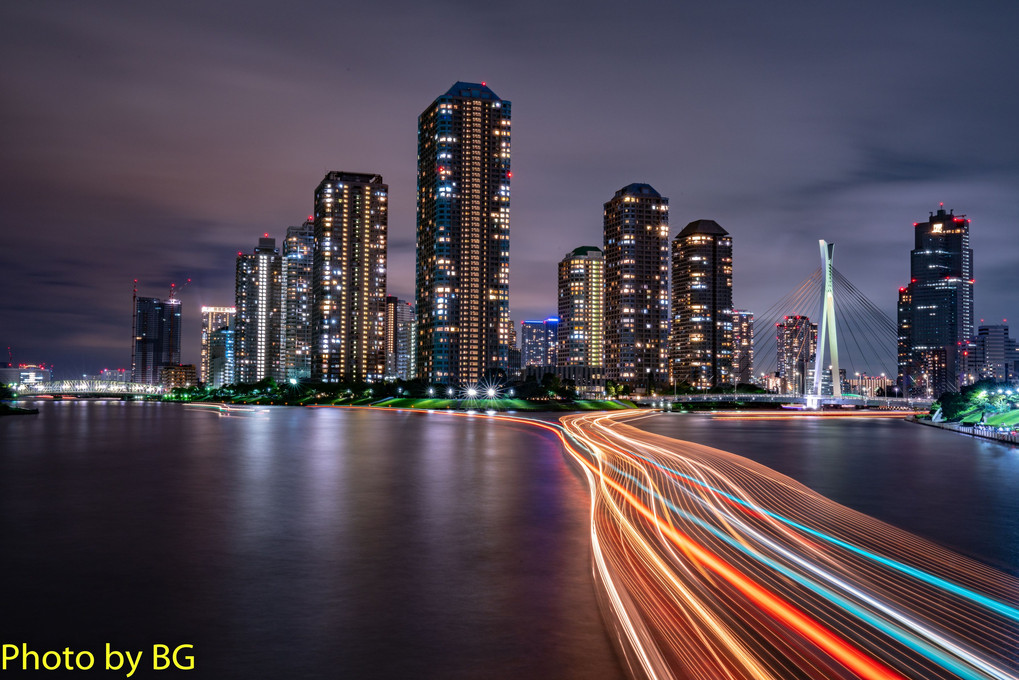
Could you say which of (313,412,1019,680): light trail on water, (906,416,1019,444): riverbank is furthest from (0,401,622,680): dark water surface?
(906,416,1019,444): riverbank

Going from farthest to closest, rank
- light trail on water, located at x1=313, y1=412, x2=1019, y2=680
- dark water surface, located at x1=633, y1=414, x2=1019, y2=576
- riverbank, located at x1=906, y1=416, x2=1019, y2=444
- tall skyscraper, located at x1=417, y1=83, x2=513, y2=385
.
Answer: tall skyscraper, located at x1=417, y1=83, x2=513, y2=385 → riverbank, located at x1=906, y1=416, x2=1019, y2=444 → dark water surface, located at x1=633, y1=414, x2=1019, y2=576 → light trail on water, located at x1=313, y1=412, x2=1019, y2=680

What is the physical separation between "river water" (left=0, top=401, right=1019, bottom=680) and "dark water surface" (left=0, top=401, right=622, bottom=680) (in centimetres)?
5

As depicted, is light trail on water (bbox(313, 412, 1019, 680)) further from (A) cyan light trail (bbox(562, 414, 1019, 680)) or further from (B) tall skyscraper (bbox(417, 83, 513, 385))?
(B) tall skyscraper (bbox(417, 83, 513, 385))

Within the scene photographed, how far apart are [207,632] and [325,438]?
3811cm

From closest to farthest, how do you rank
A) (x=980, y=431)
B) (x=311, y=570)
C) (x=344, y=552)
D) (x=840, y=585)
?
(x=840, y=585), (x=311, y=570), (x=344, y=552), (x=980, y=431)

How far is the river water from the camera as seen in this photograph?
31.0 feet

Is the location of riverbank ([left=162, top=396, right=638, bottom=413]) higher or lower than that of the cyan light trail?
lower

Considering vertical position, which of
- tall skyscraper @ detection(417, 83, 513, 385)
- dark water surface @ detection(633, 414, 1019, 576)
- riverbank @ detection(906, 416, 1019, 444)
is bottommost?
riverbank @ detection(906, 416, 1019, 444)

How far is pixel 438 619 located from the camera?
34.3ft

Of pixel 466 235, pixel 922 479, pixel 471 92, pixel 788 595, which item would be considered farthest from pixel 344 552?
pixel 471 92

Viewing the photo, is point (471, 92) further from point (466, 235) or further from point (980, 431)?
point (980, 431)

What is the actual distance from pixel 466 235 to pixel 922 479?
174498mm

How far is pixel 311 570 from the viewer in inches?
521

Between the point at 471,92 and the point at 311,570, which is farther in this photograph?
the point at 471,92
